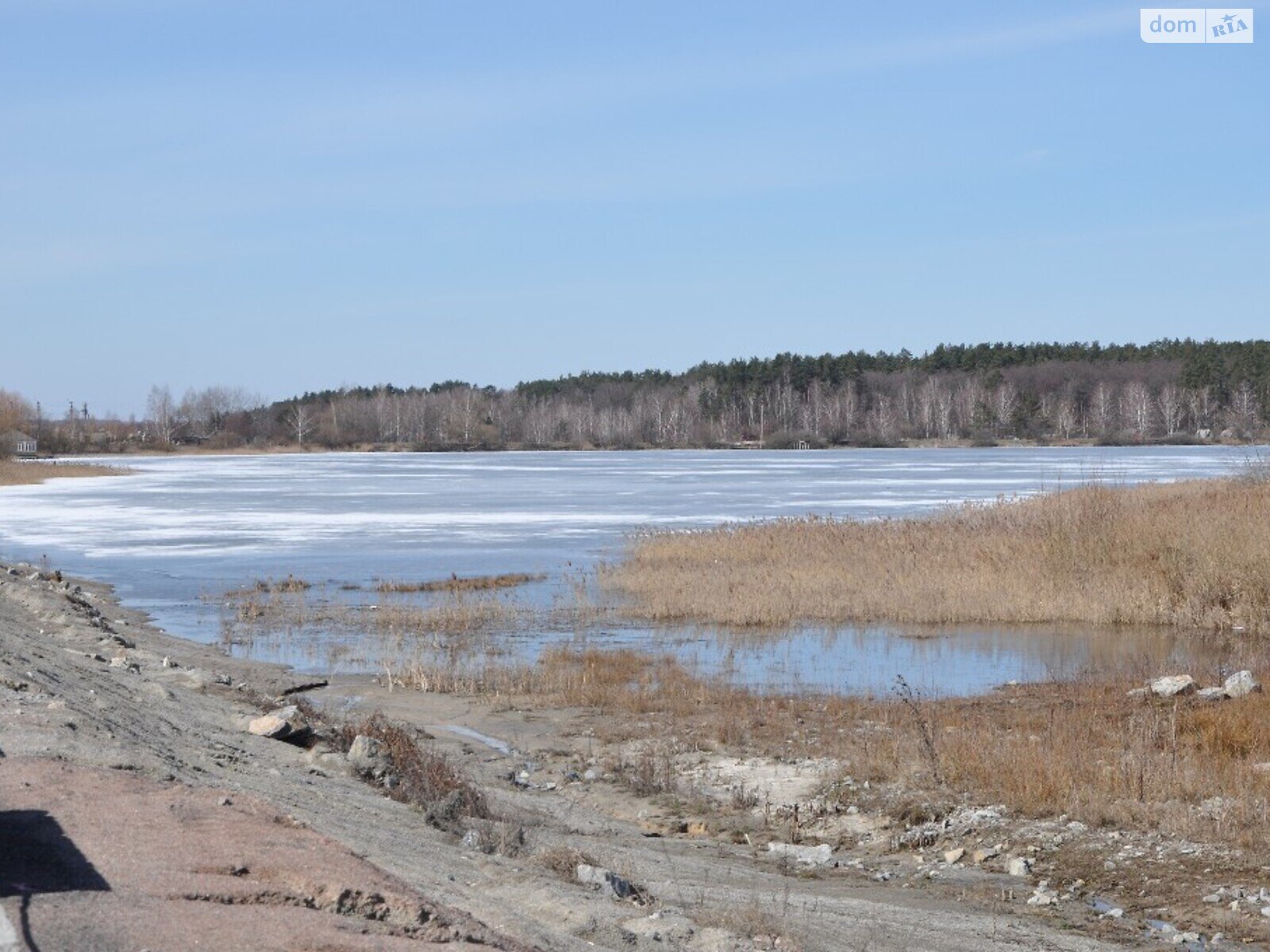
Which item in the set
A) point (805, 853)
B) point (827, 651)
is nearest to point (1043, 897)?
point (805, 853)

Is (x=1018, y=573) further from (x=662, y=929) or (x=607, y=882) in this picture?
(x=662, y=929)

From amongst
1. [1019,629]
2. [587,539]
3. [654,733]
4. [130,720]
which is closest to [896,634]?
[1019,629]

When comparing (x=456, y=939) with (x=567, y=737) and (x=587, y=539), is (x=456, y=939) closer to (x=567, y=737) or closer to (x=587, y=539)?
(x=567, y=737)

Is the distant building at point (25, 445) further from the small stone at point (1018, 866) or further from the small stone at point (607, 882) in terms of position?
the small stone at point (607, 882)

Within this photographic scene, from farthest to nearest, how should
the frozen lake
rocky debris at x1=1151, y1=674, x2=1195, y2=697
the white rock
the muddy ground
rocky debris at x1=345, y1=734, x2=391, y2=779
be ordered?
1. the frozen lake
2. rocky debris at x1=1151, y1=674, x2=1195, y2=697
3. the white rock
4. rocky debris at x1=345, y1=734, x2=391, y2=779
5. the muddy ground

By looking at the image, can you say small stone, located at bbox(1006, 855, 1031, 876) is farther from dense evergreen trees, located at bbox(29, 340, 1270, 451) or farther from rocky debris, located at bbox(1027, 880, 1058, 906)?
dense evergreen trees, located at bbox(29, 340, 1270, 451)

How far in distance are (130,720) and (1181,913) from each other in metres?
6.65

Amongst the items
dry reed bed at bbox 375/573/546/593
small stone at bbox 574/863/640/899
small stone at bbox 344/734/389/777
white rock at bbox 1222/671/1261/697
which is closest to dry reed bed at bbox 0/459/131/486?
dry reed bed at bbox 375/573/546/593

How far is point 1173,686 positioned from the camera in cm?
1384

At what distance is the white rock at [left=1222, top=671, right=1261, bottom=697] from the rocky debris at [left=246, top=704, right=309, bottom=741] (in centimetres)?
855

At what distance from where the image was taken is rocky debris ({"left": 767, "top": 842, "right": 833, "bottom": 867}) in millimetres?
9078

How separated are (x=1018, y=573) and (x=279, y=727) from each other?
1436 centimetres

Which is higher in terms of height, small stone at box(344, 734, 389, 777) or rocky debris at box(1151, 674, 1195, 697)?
small stone at box(344, 734, 389, 777)

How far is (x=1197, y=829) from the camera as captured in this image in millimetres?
8961
